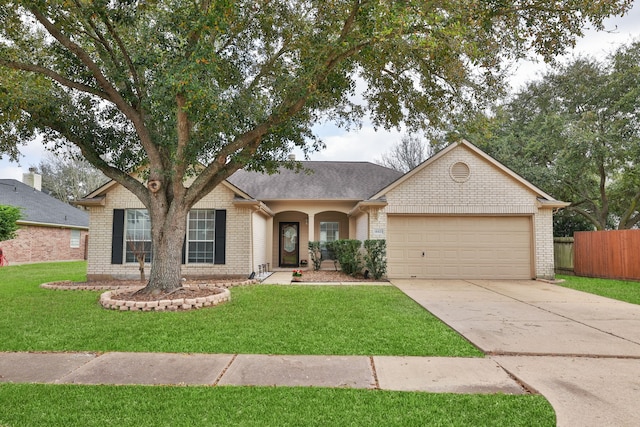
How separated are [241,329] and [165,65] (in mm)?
5363

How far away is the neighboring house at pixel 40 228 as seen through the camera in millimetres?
20625

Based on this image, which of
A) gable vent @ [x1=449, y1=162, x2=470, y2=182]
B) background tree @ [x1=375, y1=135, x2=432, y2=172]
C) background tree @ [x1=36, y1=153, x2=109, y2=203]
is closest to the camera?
gable vent @ [x1=449, y1=162, x2=470, y2=182]

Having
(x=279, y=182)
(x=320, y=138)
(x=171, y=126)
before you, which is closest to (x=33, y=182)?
(x=279, y=182)

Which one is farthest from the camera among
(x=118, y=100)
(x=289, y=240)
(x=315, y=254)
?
(x=289, y=240)

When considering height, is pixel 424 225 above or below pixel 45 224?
below

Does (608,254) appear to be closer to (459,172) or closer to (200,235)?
(459,172)

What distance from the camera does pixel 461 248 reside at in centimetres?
1322

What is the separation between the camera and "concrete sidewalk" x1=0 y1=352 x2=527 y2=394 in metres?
3.82

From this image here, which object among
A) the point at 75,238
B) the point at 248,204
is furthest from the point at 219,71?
the point at 75,238

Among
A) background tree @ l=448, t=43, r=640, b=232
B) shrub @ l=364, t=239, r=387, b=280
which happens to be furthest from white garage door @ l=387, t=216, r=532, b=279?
background tree @ l=448, t=43, r=640, b=232

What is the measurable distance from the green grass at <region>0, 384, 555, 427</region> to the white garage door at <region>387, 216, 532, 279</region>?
9782 millimetres

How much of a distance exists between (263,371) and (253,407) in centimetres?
93

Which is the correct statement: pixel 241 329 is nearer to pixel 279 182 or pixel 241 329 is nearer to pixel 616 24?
pixel 616 24

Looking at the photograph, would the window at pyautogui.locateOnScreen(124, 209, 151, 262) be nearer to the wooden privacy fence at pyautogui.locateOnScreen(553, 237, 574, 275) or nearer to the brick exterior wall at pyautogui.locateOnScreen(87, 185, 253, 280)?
the brick exterior wall at pyautogui.locateOnScreen(87, 185, 253, 280)
